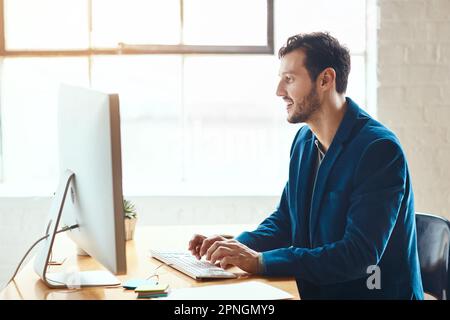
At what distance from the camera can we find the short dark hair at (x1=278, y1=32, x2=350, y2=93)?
2.43 m

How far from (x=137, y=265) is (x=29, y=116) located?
6.03 ft

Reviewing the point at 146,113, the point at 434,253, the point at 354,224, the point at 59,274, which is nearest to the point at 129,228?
the point at 59,274

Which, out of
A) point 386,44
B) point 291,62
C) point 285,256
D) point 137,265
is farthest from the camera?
point 386,44

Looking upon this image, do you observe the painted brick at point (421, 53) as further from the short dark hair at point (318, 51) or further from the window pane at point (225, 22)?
the short dark hair at point (318, 51)

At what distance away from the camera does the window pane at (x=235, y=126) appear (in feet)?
12.7

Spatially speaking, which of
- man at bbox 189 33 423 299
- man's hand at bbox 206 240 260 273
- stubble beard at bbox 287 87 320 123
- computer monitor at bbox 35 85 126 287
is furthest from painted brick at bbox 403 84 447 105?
computer monitor at bbox 35 85 126 287

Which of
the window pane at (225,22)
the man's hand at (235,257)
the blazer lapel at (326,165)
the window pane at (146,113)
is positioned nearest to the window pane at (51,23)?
the window pane at (146,113)

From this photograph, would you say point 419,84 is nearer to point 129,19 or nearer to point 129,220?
point 129,19

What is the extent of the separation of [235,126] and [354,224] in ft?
6.00

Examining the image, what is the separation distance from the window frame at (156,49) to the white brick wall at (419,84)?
1.76 feet

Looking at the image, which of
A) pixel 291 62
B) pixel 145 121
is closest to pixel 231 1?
pixel 145 121

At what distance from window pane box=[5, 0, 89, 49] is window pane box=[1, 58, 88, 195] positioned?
0.27 ft
